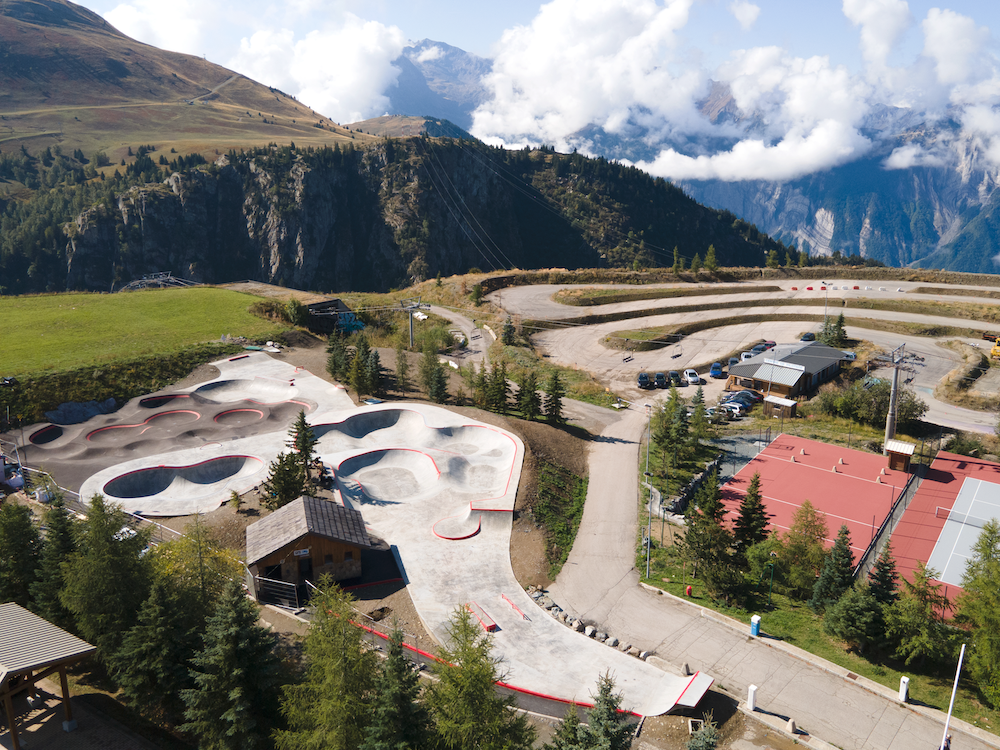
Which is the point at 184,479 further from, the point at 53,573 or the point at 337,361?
the point at 337,361

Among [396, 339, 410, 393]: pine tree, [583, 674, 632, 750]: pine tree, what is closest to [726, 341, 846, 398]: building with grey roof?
[396, 339, 410, 393]: pine tree

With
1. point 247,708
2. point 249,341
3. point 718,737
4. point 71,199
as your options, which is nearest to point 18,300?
point 249,341

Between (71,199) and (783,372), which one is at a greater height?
(71,199)

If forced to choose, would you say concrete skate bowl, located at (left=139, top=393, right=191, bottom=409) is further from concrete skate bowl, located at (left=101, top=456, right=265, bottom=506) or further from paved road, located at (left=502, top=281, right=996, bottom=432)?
paved road, located at (left=502, top=281, right=996, bottom=432)

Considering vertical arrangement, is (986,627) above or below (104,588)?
below

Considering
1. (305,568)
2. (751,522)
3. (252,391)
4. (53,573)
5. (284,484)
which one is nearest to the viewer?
(53,573)

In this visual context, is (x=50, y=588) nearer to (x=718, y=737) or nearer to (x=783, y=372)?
(x=718, y=737)

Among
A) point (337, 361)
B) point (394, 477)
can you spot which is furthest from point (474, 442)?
point (337, 361)
